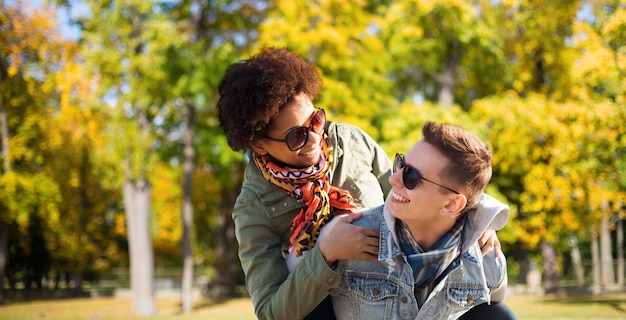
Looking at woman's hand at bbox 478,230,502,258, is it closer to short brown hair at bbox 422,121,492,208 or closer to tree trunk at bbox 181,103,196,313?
short brown hair at bbox 422,121,492,208

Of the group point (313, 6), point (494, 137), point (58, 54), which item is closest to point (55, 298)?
point (58, 54)

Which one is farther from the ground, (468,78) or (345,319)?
(468,78)

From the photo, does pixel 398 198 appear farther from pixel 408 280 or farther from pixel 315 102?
pixel 315 102

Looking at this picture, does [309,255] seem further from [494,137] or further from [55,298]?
[55,298]

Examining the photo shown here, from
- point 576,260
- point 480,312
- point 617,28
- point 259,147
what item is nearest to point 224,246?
point 576,260

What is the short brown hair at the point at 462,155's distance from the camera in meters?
2.45

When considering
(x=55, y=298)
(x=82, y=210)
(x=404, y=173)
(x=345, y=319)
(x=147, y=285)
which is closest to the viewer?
(x=404, y=173)

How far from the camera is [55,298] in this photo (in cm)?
2334

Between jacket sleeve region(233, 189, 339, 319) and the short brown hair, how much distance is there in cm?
63

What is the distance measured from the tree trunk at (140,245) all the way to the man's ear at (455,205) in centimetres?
1543

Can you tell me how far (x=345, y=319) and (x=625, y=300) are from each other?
1483 cm

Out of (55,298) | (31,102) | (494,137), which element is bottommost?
(55,298)

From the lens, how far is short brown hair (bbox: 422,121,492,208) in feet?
8.02

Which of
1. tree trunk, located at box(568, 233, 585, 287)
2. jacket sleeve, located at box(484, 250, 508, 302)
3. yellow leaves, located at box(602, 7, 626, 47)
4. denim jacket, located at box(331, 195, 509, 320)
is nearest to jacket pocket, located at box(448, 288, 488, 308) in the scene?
denim jacket, located at box(331, 195, 509, 320)
